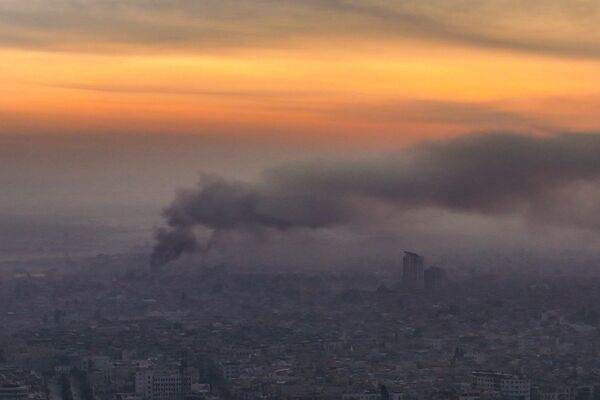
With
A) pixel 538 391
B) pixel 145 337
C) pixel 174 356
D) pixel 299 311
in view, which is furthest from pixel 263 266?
pixel 538 391

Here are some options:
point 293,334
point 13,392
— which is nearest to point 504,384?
point 13,392

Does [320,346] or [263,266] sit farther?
[263,266]

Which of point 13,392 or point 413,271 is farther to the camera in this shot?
point 413,271

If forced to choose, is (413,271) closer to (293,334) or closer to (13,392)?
(293,334)

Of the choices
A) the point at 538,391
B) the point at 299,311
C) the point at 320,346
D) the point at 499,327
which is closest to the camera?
the point at 538,391

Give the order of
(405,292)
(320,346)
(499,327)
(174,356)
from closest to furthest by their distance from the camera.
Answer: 1. (174,356)
2. (320,346)
3. (499,327)
4. (405,292)

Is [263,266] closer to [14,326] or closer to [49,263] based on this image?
[49,263]

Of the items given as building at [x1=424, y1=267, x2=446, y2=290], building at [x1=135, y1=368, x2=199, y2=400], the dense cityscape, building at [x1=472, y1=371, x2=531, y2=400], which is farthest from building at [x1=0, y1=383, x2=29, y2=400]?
building at [x1=424, y1=267, x2=446, y2=290]
